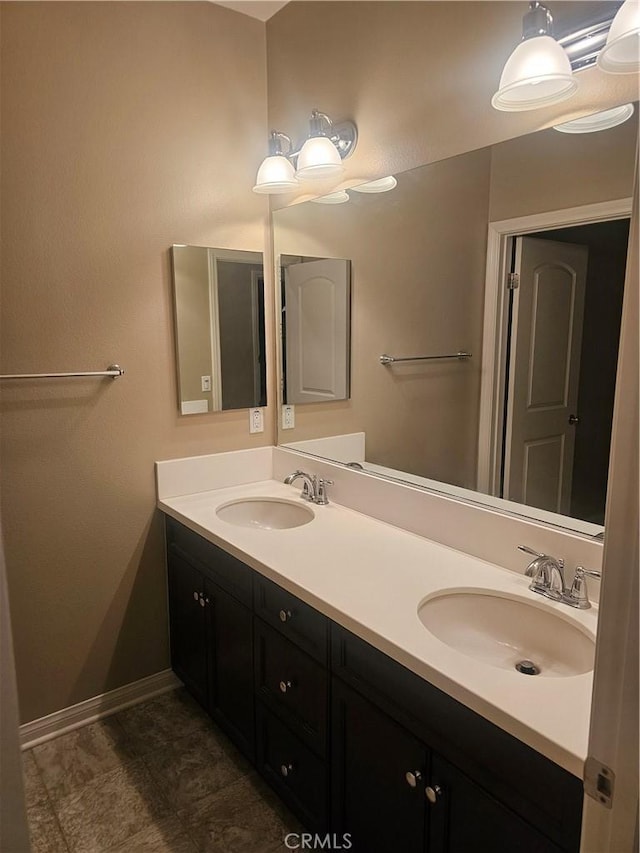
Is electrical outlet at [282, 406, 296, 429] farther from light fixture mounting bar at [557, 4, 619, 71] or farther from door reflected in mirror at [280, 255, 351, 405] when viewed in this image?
light fixture mounting bar at [557, 4, 619, 71]

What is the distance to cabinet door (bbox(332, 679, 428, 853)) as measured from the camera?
1238 mm

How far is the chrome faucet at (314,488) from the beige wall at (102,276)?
1.42ft

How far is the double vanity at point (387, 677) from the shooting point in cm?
102

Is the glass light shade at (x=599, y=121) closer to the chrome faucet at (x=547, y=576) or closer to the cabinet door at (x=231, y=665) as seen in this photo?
the chrome faucet at (x=547, y=576)

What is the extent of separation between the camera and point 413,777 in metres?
1.22

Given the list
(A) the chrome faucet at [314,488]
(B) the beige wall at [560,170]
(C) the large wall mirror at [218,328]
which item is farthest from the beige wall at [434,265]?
(C) the large wall mirror at [218,328]

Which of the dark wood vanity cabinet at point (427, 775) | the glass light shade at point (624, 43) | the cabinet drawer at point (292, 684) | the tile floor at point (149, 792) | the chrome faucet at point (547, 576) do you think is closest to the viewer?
the dark wood vanity cabinet at point (427, 775)

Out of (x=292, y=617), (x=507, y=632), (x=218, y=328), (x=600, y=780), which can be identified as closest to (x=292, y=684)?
(x=292, y=617)

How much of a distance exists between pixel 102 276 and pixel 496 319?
1378 millimetres

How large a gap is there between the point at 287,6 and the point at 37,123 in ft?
3.55

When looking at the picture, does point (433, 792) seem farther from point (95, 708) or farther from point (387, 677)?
point (95, 708)

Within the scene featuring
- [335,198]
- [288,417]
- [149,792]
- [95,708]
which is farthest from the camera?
[288,417]

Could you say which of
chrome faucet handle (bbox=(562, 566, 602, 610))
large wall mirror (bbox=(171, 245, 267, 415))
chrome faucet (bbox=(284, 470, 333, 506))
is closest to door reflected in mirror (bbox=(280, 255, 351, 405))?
large wall mirror (bbox=(171, 245, 267, 415))

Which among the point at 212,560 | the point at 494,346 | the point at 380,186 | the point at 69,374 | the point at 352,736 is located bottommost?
the point at 352,736
